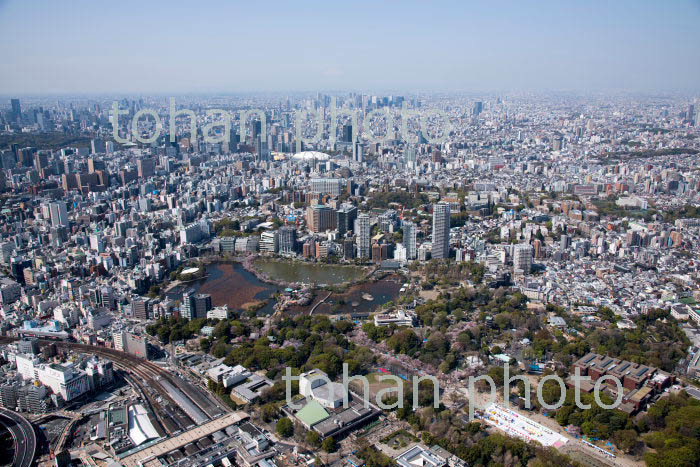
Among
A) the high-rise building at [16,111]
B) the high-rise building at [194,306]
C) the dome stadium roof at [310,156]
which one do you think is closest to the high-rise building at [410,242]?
the high-rise building at [194,306]

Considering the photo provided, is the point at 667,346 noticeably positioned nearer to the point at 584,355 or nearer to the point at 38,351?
the point at 584,355

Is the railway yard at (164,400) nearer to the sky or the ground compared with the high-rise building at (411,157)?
nearer to the ground

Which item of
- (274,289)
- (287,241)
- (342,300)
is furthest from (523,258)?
(287,241)

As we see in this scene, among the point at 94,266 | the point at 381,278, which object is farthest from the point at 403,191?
the point at 94,266

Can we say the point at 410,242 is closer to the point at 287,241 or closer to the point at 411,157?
the point at 287,241

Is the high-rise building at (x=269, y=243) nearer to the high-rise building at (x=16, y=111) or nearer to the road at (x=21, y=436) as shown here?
the road at (x=21, y=436)
